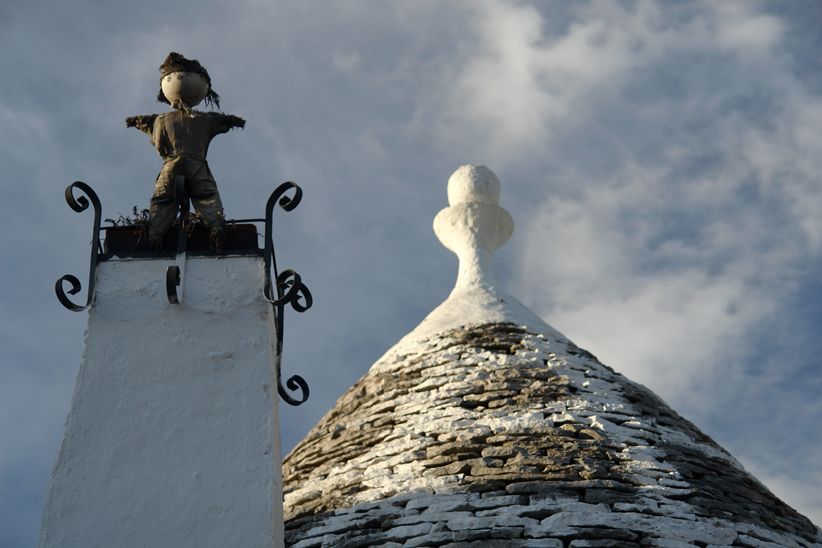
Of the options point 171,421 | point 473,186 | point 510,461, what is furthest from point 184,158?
point 473,186

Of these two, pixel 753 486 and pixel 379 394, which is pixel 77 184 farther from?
pixel 753 486

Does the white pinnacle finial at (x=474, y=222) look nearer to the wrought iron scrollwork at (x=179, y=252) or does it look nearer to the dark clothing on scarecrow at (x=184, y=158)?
the dark clothing on scarecrow at (x=184, y=158)

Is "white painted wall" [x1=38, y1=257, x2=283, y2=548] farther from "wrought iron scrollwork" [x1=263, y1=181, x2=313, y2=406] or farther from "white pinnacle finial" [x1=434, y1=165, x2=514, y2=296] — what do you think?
"white pinnacle finial" [x1=434, y1=165, x2=514, y2=296]

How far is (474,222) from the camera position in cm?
1116

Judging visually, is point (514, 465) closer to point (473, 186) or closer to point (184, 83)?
point (184, 83)

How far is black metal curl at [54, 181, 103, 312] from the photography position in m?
6.54

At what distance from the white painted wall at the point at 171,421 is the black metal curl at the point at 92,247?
3.1 inches

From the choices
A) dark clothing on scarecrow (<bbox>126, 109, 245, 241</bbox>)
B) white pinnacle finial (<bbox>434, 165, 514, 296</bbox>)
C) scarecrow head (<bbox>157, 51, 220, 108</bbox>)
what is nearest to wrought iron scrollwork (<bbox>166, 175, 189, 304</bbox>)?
dark clothing on scarecrow (<bbox>126, 109, 245, 241</bbox>)

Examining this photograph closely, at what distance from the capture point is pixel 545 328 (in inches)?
375

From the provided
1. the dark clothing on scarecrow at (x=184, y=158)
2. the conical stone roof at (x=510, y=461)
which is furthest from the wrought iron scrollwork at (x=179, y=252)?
the conical stone roof at (x=510, y=461)

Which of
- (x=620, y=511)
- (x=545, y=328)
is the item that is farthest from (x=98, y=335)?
(x=545, y=328)

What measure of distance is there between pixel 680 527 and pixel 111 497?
3848 mm

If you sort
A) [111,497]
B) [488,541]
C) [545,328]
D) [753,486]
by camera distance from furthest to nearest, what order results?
[545,328] < [753,486] < [488,541] < [111,497]

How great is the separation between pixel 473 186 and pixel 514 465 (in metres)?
4.77
